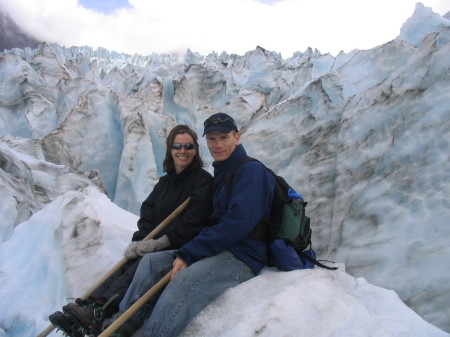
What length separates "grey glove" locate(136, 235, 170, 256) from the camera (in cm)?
209

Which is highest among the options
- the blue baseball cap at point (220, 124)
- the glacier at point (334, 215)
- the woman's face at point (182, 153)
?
the blue baseball cap at point (220, 124)

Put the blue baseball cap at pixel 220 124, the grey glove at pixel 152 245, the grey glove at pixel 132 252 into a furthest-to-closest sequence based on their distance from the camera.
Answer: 1. the grey glove at pixel 132 252
2. the grey glove at pixel 152 245
3. the blue baseball cap at pixel 220 124

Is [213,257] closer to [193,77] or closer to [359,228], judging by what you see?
[359,228]

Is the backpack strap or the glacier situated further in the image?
the backpack strap

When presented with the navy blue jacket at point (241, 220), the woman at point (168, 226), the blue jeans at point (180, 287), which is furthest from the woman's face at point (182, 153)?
the blue jeans at point (180, 287)

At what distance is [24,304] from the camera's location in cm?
319

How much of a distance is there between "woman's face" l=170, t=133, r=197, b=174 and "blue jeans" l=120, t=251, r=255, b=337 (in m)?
0.61

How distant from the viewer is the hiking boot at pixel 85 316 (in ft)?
5.87

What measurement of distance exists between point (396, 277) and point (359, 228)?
2.37ft

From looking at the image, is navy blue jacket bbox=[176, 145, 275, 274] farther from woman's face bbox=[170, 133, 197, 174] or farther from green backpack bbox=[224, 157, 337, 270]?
woman's face bbox=[170, 133, 197, 174]

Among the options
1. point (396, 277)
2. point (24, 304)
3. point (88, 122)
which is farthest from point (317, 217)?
point (88, 122)

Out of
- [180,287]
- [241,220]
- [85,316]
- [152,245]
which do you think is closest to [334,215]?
[152,245]

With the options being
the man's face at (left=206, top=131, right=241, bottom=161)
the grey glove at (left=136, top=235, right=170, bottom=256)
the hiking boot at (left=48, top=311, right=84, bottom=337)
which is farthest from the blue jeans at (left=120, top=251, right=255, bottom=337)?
the man's face at (left=206, top=131, right=241, bottom=161)

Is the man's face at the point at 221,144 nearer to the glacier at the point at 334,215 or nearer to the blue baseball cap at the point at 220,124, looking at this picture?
the blue baseball cap at the point at 220,124
